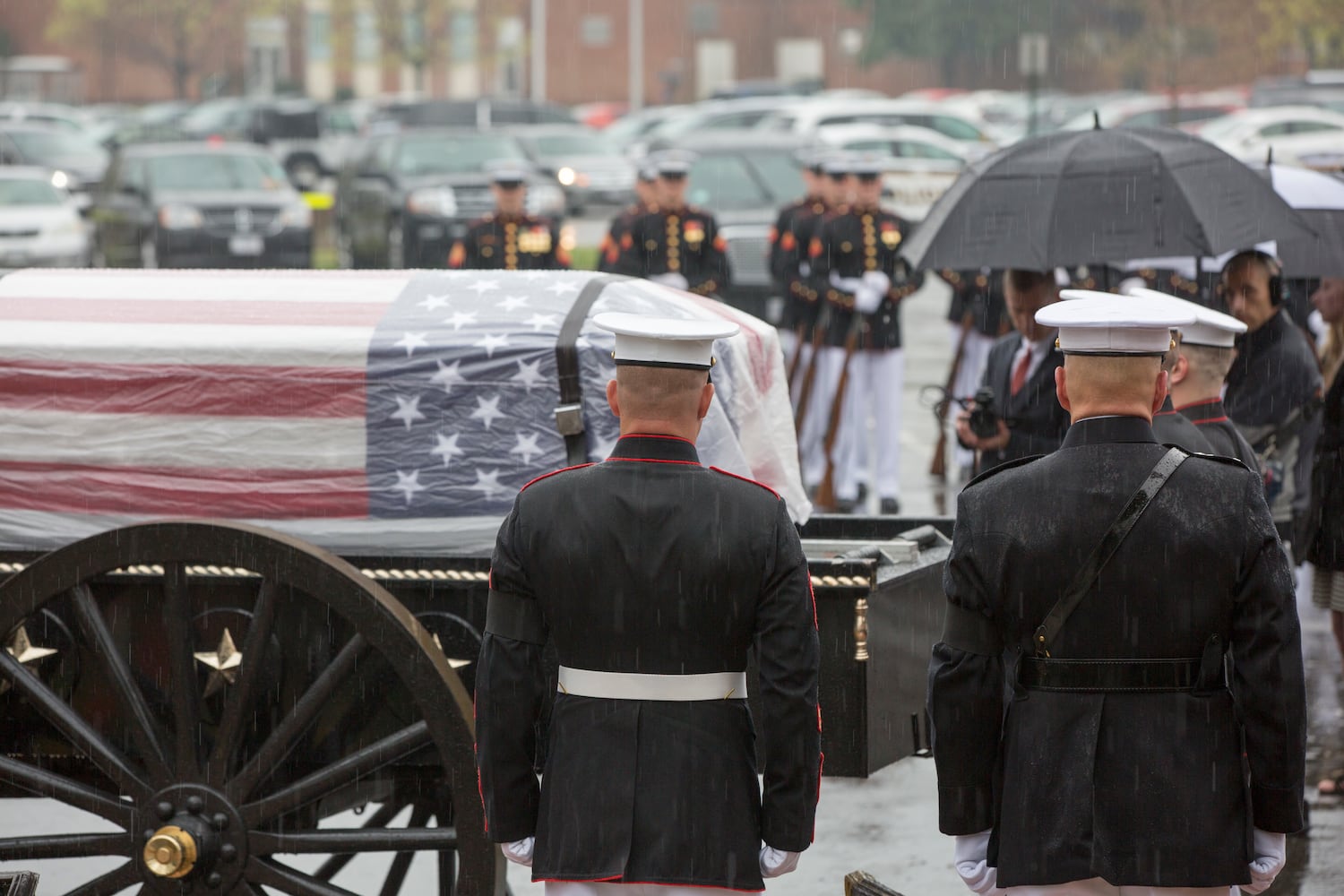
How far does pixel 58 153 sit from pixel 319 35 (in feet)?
109

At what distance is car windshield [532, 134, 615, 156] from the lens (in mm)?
29531

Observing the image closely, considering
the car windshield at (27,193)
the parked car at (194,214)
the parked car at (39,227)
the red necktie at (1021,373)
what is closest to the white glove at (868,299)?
the red necktie at (1021,373)

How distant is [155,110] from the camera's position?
151ft

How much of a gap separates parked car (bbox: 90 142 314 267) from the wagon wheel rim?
16421 millimetres

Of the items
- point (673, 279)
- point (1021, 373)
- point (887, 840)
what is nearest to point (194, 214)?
point (673, 279)

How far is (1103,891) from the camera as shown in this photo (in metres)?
3.24

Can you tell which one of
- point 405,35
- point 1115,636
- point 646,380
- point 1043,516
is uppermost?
point 405,35

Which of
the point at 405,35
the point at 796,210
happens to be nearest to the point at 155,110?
the point at 405,35

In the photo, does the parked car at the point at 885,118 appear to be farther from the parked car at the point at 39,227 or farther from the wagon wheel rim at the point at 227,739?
the wagon wheel rim at the point at 227,739

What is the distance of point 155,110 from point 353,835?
44751mm

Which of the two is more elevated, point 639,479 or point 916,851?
point 639,479

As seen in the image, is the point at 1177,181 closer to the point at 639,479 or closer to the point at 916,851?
the point at 916,851

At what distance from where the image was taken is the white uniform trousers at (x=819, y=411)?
10.7m

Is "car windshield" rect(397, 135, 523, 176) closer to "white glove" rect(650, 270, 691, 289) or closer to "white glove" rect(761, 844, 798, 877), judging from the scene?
"white glove" rect(650, 270, 691, 289)
